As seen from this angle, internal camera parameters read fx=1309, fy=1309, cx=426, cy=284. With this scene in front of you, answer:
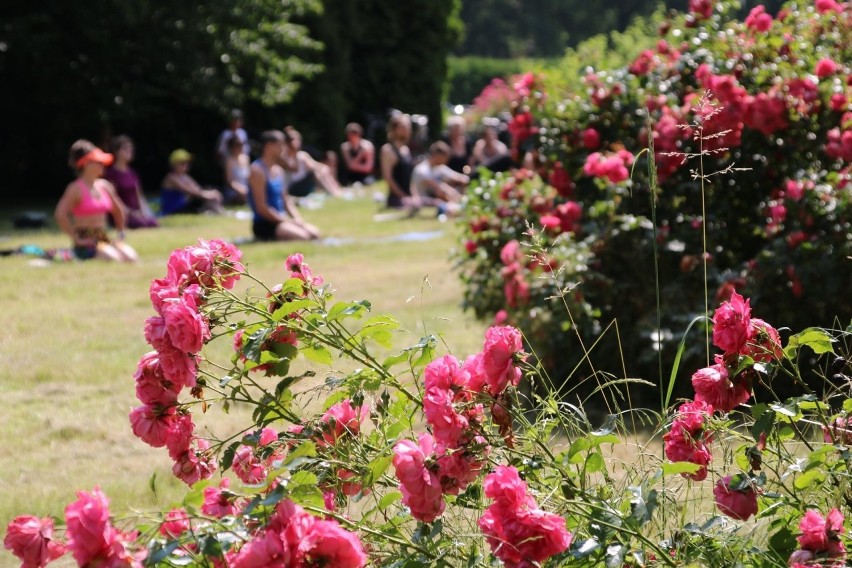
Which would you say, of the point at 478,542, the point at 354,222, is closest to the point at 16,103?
the point at 354,222

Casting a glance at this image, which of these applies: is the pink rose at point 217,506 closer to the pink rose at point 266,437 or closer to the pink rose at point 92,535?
the pink rose at point 266,437

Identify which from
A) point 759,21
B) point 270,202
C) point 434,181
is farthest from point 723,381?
point 434,181

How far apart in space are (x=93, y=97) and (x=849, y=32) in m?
15.0

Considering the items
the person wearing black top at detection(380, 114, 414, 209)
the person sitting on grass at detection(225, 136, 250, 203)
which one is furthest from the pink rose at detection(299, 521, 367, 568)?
the person sitting on grass at detection(225, 136, 250, 203)

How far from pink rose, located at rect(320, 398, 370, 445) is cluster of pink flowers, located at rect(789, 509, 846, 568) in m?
0.86

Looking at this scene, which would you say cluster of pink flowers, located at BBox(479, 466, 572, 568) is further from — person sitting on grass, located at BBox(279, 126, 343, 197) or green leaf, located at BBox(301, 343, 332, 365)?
person sitting on grass, located at BBox(279, 126, 343, 197)

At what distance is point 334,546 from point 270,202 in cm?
1139

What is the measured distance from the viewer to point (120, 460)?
4.84 meters

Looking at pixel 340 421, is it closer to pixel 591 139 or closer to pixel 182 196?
pixel 591 139

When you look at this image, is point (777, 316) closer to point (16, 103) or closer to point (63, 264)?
point (63, 264)

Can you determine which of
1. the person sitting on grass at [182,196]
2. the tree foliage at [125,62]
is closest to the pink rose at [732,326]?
the person sitting on grass at [182,196]

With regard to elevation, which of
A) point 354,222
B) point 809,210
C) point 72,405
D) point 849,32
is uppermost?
point 849,32

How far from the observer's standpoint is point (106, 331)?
25.1 feet

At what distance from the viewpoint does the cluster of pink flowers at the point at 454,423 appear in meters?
2.23
